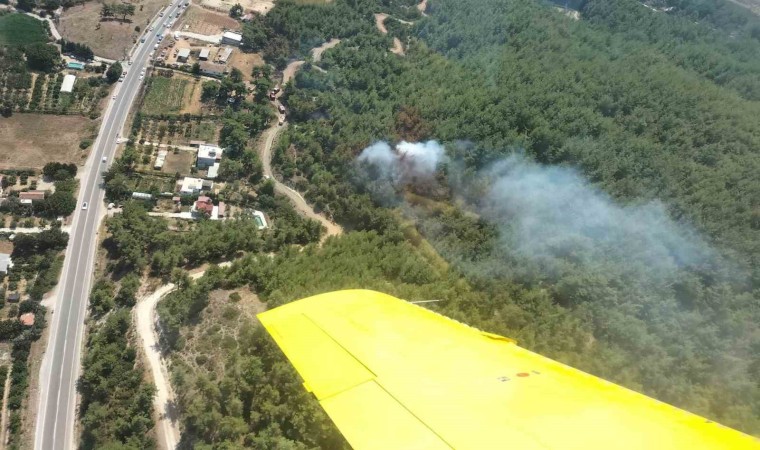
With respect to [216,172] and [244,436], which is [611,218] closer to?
[244,436]

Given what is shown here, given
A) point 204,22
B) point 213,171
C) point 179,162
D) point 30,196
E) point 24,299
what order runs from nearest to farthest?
point 24,299, point 30,196, point 213,171, point 179,162, point 204,22

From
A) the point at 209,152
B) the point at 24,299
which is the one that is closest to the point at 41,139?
the point at 209,152

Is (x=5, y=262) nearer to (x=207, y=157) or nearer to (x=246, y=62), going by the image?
(x=207, y=157)

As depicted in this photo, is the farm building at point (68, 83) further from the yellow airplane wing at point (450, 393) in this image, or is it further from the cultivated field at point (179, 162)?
the yellow airplane wing at point (450, 393)

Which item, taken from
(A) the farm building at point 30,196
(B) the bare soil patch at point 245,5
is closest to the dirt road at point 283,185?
(B) the bare soil patch at point 245,5

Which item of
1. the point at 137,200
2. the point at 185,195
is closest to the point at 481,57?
the point at 185,195

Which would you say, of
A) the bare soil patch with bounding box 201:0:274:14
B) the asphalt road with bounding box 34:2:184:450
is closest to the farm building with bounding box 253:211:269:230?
the asphalt road with bounding box 34:2:184:450
